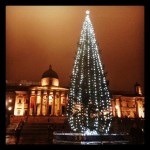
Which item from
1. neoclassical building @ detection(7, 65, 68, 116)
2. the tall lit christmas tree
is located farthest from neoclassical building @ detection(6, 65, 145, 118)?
the tall lit christmas tree

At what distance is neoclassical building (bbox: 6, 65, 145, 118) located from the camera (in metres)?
47.9

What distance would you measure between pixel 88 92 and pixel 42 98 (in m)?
25.5

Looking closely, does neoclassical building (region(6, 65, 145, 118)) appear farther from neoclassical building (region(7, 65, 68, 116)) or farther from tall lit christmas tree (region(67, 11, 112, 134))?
tall lit christmas tree (region(67, 11, 112, 134))

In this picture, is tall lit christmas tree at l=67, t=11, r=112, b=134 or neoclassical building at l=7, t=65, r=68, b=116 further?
neoclassical building at l=7, t=65, r=68, b=116

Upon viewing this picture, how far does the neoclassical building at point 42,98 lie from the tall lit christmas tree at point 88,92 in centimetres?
2152

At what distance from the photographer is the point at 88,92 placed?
78.6ft

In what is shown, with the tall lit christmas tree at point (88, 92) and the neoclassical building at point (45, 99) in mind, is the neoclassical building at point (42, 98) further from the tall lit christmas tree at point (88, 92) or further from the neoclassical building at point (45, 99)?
the tall lit christmas tree at point (88, 92)

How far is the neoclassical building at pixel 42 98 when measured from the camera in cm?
4794

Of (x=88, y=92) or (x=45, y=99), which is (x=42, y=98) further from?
(x=88, y=92)

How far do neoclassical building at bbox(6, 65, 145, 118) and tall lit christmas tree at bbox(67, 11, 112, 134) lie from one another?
2152cm

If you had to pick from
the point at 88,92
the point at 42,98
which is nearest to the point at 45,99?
the point at 42,98
